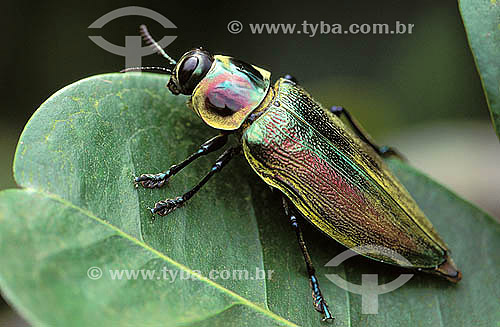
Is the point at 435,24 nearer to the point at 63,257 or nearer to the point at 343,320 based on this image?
the point at 343,320

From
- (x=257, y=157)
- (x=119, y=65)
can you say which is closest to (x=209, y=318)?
(x=257, y=157)

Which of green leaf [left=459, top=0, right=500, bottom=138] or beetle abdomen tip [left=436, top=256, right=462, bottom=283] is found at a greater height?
green leaf [left=459, top=0, right=500, bottom=138]

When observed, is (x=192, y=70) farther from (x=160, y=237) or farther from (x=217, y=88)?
(x=160, y=237)

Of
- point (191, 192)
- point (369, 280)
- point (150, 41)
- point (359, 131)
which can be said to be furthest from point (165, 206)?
point (359, 131)

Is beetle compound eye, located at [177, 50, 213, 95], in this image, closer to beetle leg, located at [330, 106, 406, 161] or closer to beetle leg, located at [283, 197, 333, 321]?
beetle leg, located at [283, 197, 333, 321]

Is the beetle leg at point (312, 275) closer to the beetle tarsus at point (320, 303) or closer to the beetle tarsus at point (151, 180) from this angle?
the beetle tarsus at point (320, 303)

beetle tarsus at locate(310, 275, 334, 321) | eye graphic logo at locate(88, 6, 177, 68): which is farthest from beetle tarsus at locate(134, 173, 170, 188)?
eye graphic logo at locate(88, 6, 177, 68)

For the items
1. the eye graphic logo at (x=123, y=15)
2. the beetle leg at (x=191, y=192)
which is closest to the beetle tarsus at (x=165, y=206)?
the beetle leg at (x=191, y=192)
